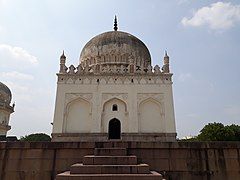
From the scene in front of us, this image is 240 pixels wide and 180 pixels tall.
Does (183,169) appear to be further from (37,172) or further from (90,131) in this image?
(90,131)

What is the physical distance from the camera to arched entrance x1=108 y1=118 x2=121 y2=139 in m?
16.6

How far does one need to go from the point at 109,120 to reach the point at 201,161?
10979 mm

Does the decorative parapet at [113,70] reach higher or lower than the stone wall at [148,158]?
higher

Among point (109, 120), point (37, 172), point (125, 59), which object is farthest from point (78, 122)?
point (37, 172)

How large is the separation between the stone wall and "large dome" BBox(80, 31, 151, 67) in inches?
546

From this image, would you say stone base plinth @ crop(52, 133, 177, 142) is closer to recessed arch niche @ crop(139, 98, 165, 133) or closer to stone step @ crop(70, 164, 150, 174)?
recessed arch niche @ crop(139, 98, 165, 133)

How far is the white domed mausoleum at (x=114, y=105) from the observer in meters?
16.2

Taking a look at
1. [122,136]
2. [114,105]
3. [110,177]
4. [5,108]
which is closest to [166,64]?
[114,105]

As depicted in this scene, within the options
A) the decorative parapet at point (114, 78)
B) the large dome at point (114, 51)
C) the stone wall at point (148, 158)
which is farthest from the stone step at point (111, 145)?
the large dome at point (114, 51)

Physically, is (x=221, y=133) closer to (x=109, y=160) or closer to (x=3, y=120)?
(x=109, y=160)

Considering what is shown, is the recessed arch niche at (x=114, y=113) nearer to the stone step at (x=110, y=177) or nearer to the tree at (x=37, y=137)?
the stone step at (x=110, y=177)

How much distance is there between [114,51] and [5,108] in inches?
580

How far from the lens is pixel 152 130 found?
16.4 metres

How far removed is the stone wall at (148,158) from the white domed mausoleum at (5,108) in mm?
21884
